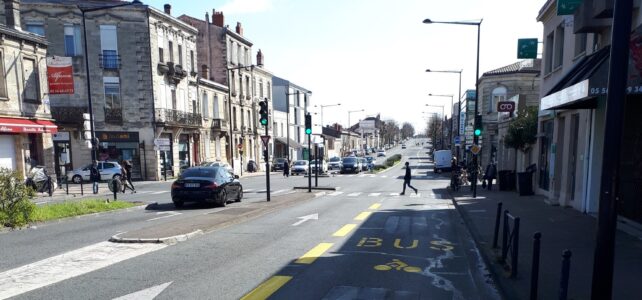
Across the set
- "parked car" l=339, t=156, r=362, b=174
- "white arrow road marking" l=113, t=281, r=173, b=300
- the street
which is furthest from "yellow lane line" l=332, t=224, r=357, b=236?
"parked car" l=339, t=156, r=362, b=174

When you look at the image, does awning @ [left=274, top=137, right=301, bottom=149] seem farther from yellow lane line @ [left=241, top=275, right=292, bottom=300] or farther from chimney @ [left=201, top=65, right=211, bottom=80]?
yellow lane line @ [left=241, top=275, right=292, bottom=300]

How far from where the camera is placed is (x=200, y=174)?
14375mm

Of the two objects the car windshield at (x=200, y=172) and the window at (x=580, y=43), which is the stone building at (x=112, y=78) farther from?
the window at (x=580, y=43)

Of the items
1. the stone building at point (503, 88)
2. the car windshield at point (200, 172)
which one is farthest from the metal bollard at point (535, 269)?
the stone building at point (503, 88)

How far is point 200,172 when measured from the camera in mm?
14531

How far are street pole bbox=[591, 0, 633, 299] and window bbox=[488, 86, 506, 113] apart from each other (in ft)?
117

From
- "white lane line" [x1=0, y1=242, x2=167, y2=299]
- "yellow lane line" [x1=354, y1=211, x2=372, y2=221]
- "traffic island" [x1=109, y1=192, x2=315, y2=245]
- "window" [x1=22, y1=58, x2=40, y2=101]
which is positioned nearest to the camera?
"white lane line" [x1=0, y1=242, x2=167, y2=299]

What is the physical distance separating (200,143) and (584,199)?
31.6 meters

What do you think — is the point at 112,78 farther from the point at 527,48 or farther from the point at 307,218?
the point at 527,48

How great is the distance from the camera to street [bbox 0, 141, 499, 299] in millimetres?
5391

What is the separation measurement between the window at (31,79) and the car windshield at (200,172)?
38.5 ft

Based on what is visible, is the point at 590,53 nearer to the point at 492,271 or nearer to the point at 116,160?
the point at 492,271

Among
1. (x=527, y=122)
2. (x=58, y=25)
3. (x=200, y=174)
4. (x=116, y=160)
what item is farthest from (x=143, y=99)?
(x=527, y=122)

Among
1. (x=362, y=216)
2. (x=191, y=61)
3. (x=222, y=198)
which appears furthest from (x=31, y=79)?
(x=362, y=216)
